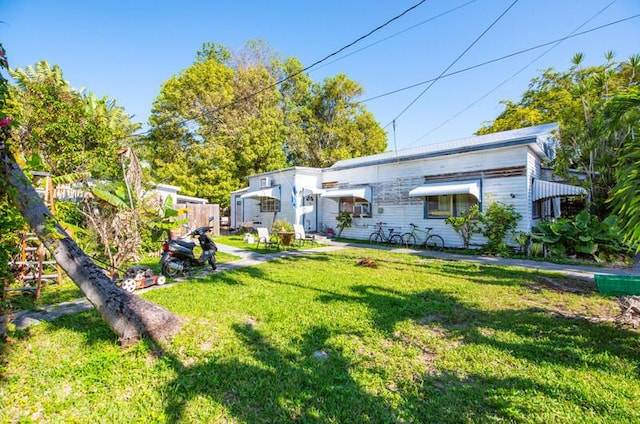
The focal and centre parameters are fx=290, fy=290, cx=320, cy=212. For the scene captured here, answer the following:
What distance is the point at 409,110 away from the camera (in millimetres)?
12094

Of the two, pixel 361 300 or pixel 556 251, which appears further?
pixel 556 251

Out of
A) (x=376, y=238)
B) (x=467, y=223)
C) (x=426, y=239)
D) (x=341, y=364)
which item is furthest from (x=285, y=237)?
(x=341, y=364)

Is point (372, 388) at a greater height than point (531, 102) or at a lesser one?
lesser

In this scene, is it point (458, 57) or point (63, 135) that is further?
point (63, 135)

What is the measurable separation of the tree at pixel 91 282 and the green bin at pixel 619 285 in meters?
7.70

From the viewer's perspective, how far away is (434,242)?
1309 centimetres

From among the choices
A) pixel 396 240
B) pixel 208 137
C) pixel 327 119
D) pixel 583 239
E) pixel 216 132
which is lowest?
pixel 396 240

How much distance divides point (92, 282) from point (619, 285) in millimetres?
8767

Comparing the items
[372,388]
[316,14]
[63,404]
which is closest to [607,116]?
[372,388]

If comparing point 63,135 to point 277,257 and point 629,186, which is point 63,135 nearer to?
point 277,257

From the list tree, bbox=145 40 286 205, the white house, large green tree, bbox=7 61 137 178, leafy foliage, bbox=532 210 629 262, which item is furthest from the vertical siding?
large green tree, bbox=7 61 137 178

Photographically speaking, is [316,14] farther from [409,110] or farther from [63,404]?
[63,404]

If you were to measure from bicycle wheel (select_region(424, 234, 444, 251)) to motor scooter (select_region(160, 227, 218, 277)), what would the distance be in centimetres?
933

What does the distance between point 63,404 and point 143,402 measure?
2.38 feet
